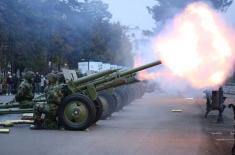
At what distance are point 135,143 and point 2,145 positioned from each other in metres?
2.90

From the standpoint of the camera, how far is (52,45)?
3669 cm

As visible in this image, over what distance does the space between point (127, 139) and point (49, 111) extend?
10.2ft

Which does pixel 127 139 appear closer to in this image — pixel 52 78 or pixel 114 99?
pixel 52 78

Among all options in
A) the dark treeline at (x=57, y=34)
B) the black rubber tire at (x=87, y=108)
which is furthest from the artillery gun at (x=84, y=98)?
the dark treeline at (x=57, y=34)

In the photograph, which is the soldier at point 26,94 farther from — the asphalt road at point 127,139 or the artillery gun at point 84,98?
the asphalt road at point 127,139

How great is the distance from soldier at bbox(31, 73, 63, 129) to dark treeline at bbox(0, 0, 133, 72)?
324 inches

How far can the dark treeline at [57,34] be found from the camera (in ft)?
90.6

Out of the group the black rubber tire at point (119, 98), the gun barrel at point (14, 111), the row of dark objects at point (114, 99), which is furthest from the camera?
the black rubber tire at point (119, 98)

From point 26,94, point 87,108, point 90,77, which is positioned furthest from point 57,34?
point 87,108

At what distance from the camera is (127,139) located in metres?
14.9

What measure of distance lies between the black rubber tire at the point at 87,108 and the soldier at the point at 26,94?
2092mm

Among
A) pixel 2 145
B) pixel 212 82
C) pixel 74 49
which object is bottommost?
pixel 2 145

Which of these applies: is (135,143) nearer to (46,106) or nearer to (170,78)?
(46,106)

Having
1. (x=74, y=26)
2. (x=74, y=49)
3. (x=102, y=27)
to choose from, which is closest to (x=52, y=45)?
(x=74, y=49)
